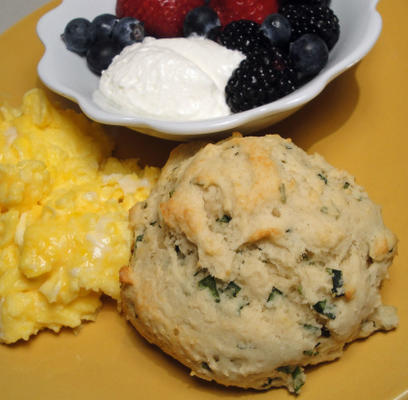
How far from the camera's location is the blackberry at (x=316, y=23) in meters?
2.18

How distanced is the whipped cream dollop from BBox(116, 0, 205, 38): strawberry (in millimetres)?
233

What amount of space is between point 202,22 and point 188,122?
0.54 meters

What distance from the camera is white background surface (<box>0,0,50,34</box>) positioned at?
3.77 metres

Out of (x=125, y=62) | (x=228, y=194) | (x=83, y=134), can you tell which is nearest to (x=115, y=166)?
(x=83, y=134)

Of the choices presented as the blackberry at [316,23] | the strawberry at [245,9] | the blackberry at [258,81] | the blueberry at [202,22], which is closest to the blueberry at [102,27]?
the blueberry at [202,22]

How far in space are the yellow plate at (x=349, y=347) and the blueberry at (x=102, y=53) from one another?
301 mm

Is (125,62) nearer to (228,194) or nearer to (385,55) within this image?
(228,194)

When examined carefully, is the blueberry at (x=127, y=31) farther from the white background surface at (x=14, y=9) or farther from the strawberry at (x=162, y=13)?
the white background surface at (x=14, y=9)

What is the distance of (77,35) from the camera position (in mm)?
2322

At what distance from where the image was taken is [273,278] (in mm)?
1610

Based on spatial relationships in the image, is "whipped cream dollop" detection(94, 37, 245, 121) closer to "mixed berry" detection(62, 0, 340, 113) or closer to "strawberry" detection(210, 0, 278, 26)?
"mixed berry" detection(62, 0, 340, 113)

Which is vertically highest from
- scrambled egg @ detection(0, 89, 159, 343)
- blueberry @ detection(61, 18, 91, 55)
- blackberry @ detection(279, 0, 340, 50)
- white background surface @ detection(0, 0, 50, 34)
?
blackberry @ detection(279, 0, 340, 50)

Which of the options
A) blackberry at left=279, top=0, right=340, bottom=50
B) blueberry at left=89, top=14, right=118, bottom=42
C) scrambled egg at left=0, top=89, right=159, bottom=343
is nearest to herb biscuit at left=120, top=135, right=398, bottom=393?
scrambled egg at left=0, top=89, right=159, bottom=343

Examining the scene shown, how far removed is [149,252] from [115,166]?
22.8 inches
